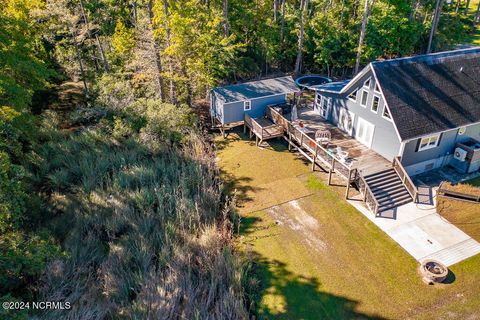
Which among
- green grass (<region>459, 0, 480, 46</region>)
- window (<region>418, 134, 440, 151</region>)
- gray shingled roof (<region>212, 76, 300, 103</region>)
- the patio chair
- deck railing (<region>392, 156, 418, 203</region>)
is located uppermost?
green grass (<region>459, 0, 480, 46</region>)

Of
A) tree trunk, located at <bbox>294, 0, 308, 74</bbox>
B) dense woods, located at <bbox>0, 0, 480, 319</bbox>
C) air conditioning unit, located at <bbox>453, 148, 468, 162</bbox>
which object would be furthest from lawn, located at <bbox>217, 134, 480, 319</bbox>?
tree trunk, located at <bbox>294, 0, 308, 74</bbox>

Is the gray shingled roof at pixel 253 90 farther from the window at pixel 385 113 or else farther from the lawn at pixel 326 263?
the window at pixel 385 113

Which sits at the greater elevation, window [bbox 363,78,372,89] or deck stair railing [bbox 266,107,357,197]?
window [bbox 363,78,372,89]

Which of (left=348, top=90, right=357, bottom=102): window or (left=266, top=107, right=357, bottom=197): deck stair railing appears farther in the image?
(left=348, top=90, right=357, bottom=102): window

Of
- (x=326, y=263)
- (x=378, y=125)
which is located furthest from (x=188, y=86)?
(x=326, y=263)

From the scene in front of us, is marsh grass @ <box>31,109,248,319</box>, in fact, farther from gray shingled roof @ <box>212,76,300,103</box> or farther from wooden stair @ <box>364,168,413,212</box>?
wooden stair @ <box>364,168,413,212</box>

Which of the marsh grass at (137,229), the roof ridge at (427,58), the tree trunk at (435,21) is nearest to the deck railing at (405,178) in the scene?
the roof ridge at (427,58)
